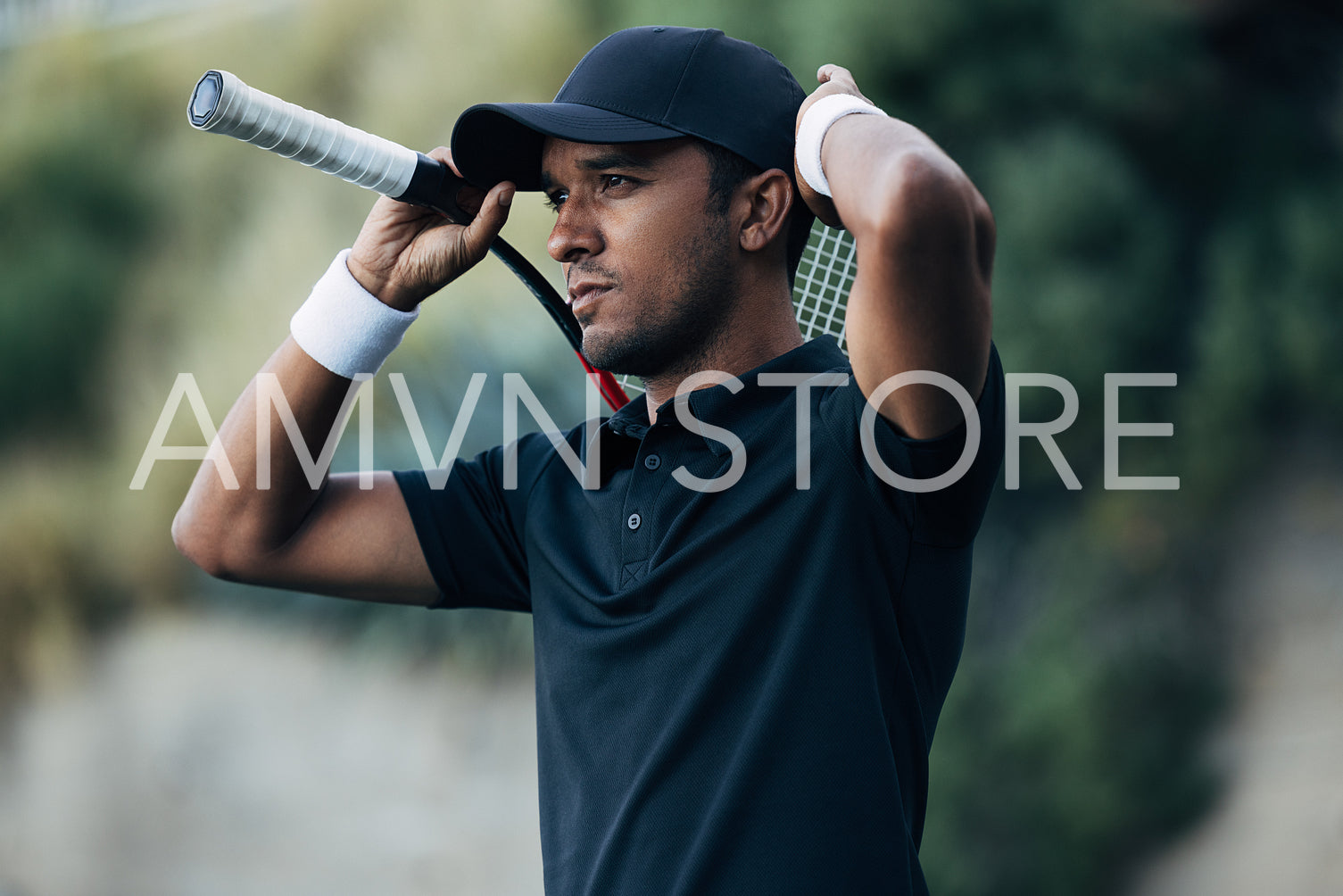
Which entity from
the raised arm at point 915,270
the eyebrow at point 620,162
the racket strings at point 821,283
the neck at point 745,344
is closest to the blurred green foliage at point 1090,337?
the racket strings at point 821,283

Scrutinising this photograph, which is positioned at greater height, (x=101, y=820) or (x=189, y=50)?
(x=189, y=50)

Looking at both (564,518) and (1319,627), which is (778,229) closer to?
(564,518)

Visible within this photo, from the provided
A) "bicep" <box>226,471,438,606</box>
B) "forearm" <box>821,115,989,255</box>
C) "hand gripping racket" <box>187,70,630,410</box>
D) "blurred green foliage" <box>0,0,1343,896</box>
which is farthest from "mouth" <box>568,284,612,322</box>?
"blurred green foliage" <box>0,0,1343,896</box>

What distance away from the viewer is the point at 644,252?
1.39m

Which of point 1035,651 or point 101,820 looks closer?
point 1035,651

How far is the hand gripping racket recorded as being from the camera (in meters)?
1.34

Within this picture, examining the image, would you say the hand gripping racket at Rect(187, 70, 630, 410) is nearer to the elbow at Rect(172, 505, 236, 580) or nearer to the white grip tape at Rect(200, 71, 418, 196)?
the white grip tape at Rect(200, 71, 418, 196)

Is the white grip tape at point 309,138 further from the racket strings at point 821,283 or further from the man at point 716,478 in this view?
the racket strings at point 821,283

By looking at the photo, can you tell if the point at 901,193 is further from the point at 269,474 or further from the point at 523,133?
the point at 269,474

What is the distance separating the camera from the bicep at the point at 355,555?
1.67 metres

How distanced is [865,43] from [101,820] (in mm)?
4245

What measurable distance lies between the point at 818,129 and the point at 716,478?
39 centimetres

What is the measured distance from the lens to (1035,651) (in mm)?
3850

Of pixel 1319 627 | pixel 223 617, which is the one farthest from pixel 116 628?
pixel 1319 627
